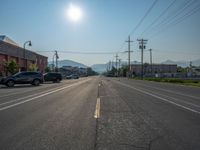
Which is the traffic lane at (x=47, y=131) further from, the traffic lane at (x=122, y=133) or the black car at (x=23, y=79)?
the black car at (x=23, y=79)

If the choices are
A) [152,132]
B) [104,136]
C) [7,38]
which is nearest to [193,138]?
[152,132]

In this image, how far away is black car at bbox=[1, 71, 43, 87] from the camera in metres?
34.6

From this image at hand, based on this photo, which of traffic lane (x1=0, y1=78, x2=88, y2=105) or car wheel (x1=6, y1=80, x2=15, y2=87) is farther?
car wheel (x1=6, y1=80, x2=15, y2=87)

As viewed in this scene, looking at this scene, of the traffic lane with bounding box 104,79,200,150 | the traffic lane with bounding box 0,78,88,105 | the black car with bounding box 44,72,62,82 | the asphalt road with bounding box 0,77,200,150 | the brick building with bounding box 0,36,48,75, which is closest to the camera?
the asphalt road with bounding box 0,77,200,150

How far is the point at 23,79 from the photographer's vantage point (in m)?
35.6

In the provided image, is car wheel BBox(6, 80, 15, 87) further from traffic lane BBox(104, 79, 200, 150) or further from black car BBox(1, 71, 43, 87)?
traffic lane BBox(104, 79, 200, 150)

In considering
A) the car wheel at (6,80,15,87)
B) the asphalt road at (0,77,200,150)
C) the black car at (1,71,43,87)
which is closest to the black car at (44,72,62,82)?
the black car at (1,71,43,87)

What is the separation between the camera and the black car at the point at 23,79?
114ft

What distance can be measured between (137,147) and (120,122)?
2.89 metres

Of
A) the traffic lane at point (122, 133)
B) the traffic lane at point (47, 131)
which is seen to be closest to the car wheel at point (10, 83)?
the traffic lane at point (47, 131)

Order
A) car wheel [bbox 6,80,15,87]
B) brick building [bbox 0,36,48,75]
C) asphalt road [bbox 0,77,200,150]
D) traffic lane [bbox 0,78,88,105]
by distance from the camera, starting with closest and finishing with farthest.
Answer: asphalt road [bbox 0,77,200,150] < traffic lane [bbox 0,78,88,105] < car wheel [bbox 6,80,15,87] < brick building [bbox 0,36,48,75]

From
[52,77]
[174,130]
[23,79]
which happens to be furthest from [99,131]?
[52,77]

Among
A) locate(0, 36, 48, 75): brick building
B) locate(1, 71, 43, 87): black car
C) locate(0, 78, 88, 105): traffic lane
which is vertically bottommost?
locate(0, 78, 88, 105): traffic lane

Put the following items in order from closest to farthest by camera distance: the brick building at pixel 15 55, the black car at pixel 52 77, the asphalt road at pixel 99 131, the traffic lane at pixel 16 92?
the asphalt road at pixel 99 131 < the traffic lane at pixel 16 92 < the black car at pixel 52 77 < the brick building at pixel 15 55
